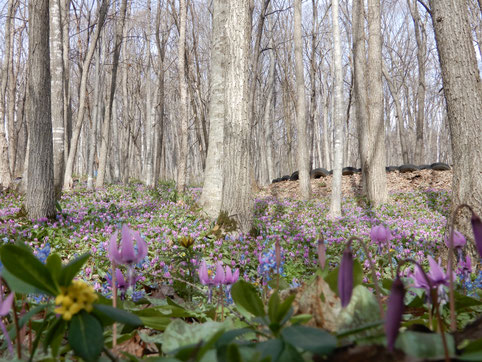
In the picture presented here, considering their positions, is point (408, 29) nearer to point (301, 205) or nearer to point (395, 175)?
point (395, 175)

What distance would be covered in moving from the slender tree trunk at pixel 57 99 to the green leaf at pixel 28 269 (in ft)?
27.5

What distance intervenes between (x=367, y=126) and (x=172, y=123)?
88.8 ft

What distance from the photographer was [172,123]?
3578cm

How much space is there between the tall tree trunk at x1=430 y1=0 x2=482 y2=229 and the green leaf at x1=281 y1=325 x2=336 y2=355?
3.91 meters

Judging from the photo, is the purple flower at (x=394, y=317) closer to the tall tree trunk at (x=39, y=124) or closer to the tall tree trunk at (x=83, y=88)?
the tall tree trunk at (x=39, y=124)

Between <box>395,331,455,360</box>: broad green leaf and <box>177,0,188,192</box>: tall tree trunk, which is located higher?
<box>177,0,188,192</box>: tall tree trunk

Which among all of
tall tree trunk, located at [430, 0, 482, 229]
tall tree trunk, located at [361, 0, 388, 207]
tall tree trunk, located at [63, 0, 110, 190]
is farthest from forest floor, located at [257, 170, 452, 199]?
tall tree trunk, located at [430, 0, 482, 229]

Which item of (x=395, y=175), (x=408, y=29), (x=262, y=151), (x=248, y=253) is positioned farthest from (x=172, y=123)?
(x=248, y=253)

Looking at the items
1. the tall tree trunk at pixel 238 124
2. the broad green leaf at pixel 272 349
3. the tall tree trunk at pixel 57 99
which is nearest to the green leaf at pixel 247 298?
the broad green leaf at pixel 272 349

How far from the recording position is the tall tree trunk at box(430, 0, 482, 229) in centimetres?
402

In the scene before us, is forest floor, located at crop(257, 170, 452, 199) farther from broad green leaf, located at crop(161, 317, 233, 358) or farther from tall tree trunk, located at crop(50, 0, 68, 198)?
broad green leaf, located at crop(161, 317, 233, 358)

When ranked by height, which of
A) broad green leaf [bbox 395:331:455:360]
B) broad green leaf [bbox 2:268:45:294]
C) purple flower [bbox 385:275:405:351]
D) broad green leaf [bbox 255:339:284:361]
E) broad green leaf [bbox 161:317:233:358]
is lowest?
broad green leaf [bbox 161:317:233:358]

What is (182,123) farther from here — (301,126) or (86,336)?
(86,336)

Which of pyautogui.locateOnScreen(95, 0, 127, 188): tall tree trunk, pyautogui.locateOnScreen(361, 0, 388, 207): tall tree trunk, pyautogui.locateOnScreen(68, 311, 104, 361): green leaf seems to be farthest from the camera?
pyautogui.locateOnScreen(95, 0, 127, 188): tall tree trunk
